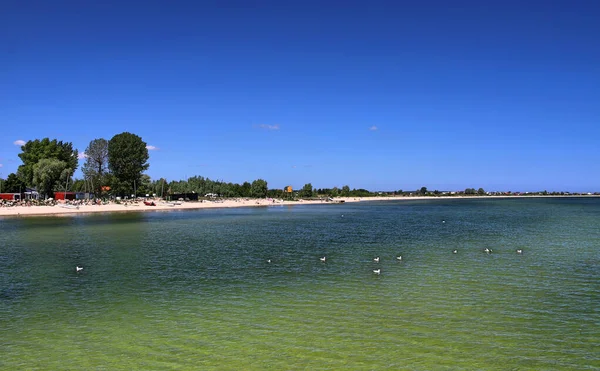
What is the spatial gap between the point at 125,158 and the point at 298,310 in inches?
5011

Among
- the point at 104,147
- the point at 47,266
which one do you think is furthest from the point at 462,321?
the point at 104,147

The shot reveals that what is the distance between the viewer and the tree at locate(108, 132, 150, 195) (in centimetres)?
13188

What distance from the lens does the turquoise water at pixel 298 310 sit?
1405 cm

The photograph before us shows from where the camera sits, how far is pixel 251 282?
990 inches

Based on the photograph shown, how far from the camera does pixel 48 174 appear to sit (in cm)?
11512

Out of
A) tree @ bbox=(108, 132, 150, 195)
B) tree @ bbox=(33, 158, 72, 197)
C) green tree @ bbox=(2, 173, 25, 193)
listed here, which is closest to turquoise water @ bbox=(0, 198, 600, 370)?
tree @ bbox=(33, 158, 72, 197)

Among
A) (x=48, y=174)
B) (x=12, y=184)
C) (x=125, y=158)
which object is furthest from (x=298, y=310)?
(x=12, y=184)

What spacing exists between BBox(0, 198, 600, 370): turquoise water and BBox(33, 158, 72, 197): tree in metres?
90.8

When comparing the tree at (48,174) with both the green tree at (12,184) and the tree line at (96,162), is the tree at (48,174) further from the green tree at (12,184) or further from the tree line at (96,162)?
the green tree at (12,184)

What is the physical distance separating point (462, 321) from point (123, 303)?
15634 mm

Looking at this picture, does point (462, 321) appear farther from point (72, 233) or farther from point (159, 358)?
point (72, 233)

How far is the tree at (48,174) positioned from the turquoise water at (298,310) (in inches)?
3574

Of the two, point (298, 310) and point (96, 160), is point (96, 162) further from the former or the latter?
point (298, 310)

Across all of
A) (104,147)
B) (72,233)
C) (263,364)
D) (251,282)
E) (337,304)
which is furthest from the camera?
(104,147)
